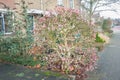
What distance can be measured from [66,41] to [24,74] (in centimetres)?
205

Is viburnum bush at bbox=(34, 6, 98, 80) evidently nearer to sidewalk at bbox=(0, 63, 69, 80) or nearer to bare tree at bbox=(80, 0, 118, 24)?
sidewalk at bbox=(0, 63, 69, 80)

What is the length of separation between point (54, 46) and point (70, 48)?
64cm

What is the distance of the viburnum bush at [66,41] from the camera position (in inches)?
295

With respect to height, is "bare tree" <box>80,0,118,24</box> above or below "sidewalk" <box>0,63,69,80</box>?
above

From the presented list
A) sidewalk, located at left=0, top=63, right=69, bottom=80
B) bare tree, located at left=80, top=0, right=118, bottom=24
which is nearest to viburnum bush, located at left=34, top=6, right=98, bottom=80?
sidewalk, located at left=0, top=63, right=69, bottom=80

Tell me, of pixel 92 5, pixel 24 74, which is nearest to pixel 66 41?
pixel 24 74

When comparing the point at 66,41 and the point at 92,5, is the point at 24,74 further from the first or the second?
the point at 92,5

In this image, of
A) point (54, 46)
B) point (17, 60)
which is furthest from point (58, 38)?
point (17, 60)

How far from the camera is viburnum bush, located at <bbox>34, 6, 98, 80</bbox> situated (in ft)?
24.6

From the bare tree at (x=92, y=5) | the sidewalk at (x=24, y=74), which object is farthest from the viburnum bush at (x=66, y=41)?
the bare tree at (x=92, y=5)

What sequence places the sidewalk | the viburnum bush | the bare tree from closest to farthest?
the sidewalk → the viburnum bush → the bare tree

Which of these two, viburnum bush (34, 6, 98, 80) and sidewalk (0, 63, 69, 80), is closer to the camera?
sidewalk (0, 63, 69, 80)

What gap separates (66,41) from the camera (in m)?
7.66

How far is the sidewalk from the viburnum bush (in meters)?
0.74
